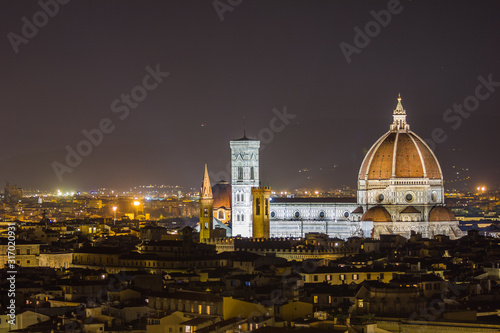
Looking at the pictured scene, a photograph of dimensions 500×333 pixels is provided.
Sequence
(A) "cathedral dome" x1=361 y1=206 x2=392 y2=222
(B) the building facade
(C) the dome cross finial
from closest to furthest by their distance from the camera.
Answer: (A) "cathedral dome" x1=361 y1=206 x2=392 y2=222 < (B) the building facade < (C) the dome cross finial

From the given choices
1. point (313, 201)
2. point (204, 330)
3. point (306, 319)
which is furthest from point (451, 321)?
point (313, 201)

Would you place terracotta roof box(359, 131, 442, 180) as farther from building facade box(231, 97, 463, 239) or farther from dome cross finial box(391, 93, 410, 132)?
dome cross finial box(391, 93, 410, 132)

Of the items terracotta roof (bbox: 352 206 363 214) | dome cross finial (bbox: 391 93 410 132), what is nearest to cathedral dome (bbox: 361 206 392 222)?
terracotta roof (bbox: 352 206 363 214)

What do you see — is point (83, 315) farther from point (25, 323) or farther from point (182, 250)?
point (182, 250)

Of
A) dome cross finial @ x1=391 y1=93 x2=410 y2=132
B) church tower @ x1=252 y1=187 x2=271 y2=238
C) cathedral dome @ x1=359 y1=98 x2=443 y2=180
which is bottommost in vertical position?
church tower @ x1=252 y1=187 x2=271 y2=238

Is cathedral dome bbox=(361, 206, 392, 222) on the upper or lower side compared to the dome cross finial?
lower

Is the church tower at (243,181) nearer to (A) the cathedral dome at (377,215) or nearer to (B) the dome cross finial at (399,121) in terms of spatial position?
(A) the cathedral dome at (377,215)

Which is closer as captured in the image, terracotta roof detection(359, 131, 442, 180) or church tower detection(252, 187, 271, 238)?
church tower detection(252, 187, 271, 238)

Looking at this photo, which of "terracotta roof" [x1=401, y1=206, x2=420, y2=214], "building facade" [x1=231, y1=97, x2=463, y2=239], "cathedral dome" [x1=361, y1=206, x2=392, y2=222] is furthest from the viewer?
"terracotta roof" [x1=401, y1=206, x2=420, y2=214]
